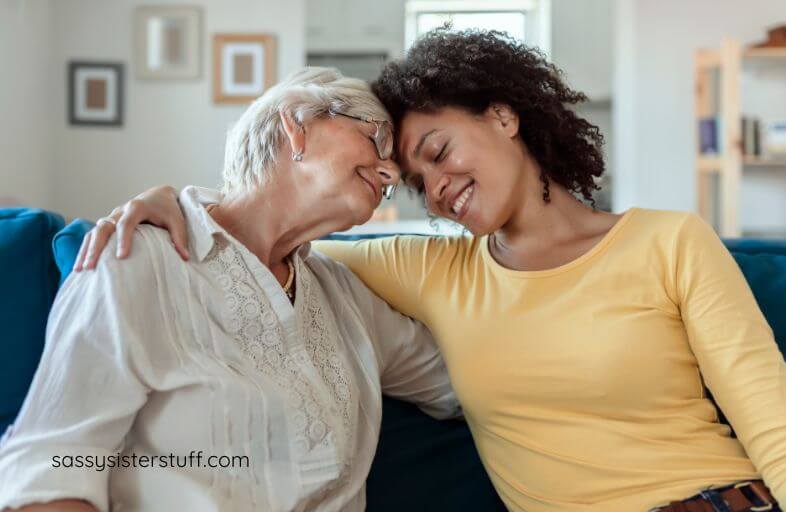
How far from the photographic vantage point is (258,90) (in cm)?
558

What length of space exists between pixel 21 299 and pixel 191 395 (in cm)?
47

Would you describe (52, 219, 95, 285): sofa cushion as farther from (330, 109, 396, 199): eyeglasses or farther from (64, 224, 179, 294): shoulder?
(330, 109, 396, 199): eyeglasses

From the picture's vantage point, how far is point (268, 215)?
1.33m

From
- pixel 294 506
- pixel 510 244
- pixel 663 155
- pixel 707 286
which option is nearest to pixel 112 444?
A: pixel 294 506

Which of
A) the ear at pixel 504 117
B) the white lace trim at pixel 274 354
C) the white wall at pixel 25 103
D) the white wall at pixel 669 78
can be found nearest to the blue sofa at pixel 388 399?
the white lace trim at pixel 274 354

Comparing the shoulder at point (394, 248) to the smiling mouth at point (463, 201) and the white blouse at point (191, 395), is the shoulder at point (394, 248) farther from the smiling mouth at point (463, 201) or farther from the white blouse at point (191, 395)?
the white blouse at point (191, 395)

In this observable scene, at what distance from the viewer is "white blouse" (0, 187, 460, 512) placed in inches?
39.6

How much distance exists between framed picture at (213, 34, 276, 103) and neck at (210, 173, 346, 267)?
4391mm

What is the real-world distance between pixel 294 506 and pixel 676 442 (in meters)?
0.63

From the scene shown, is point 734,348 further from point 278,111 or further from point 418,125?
point 278,111

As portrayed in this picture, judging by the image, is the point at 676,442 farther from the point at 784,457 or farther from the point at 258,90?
the point at 258,90

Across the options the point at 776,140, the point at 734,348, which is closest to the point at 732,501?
the point at 734,348

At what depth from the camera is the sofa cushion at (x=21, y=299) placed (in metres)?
1.37

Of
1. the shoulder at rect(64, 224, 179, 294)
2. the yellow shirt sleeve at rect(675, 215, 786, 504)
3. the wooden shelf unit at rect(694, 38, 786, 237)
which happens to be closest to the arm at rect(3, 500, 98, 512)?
the shoulder at rect(64, 224, 179, 294)
